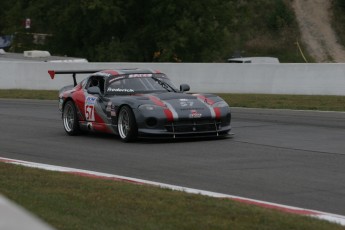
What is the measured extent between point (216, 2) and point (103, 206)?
135 feet

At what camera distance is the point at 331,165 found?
35.6ft

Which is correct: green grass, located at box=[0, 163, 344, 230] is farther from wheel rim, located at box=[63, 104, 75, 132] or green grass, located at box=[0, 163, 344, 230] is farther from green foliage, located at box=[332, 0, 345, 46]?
green foliage, located at box=[332, 0, 345, 46]

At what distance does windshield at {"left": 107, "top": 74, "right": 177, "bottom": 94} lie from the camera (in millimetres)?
14914

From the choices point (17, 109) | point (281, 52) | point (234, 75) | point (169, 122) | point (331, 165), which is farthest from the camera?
point (281, 52)

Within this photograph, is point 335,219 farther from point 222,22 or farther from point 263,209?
point 222,22

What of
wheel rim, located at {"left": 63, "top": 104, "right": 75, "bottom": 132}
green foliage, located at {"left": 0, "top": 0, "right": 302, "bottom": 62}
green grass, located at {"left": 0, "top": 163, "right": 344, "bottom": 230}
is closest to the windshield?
wheel rim, located at {"left": 63, "top": 104, "right": 75, "bottom": 132}

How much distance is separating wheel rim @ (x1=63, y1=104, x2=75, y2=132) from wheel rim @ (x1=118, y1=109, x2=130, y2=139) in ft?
5.74

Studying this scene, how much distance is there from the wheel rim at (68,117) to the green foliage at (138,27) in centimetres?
2958

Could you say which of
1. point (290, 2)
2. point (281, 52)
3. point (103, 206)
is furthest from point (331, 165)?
point (290, 2)

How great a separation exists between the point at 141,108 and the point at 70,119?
2.58 metres

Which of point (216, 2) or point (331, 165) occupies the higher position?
point (216, 2)

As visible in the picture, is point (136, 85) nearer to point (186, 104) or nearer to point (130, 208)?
point (186, 104)

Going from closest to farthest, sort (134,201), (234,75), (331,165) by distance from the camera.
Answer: (134,201)
(331,165)
(234,75)

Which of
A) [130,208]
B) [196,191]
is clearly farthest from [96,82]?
[130,208]
